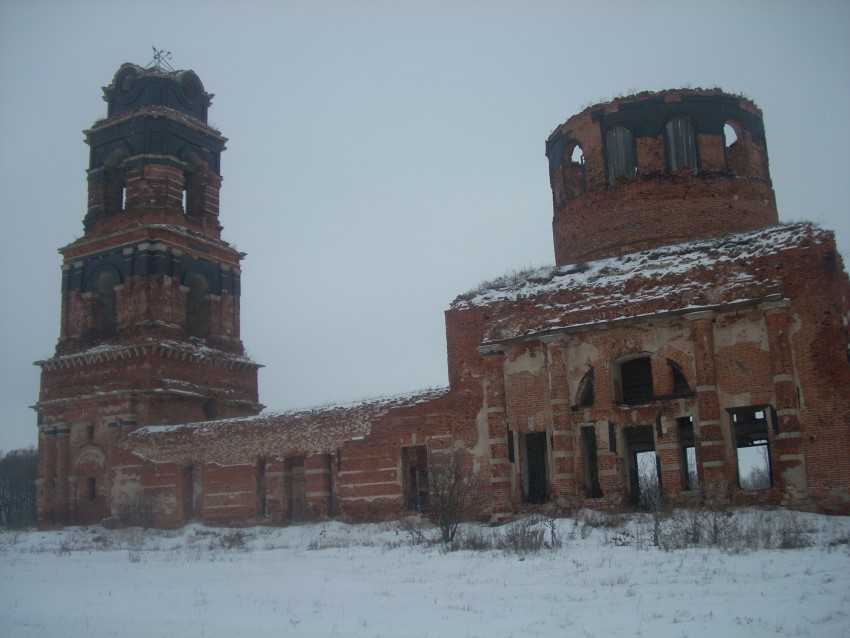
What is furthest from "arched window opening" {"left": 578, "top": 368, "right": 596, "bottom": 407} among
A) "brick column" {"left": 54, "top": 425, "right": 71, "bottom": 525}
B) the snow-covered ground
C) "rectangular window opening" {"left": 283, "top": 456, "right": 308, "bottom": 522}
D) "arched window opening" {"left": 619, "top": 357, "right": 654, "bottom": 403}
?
"brick column" {"left": 54, "top": 425, "right": 71, "bottom": 525}

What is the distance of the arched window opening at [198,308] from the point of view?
3198cm

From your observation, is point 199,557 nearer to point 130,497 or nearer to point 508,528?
point 508,528

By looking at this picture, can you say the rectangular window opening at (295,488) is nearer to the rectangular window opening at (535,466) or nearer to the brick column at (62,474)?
the rectangular window opening at (535,466)

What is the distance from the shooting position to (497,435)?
1970 cm

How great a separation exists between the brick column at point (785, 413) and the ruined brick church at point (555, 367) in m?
0.04

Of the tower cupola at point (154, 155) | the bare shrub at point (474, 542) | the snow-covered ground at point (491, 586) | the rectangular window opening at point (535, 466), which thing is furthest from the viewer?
the tower cupola at point (154, 155)

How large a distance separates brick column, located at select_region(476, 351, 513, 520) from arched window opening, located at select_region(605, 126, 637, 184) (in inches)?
220

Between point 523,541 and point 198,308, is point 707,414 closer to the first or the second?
point 523,541

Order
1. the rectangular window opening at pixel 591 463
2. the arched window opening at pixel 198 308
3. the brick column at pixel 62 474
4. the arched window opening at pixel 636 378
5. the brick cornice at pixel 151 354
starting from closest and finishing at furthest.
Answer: the rectangular window opening at pixel 591 463 → the arched window opening at pixel 636 378 → the brick cornice at pixel 151 354 → the brick column at pixel 62 474 → the arched window opening at pixel 198 308

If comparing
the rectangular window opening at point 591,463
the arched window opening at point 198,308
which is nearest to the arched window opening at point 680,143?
the rectangular window opening at point 591,463

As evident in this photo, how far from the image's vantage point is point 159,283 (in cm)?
3009

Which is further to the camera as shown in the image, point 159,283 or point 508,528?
point 159,283

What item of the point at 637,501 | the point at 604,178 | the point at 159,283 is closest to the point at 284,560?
Result: the point at 637,501

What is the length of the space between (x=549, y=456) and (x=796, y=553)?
7.77m
